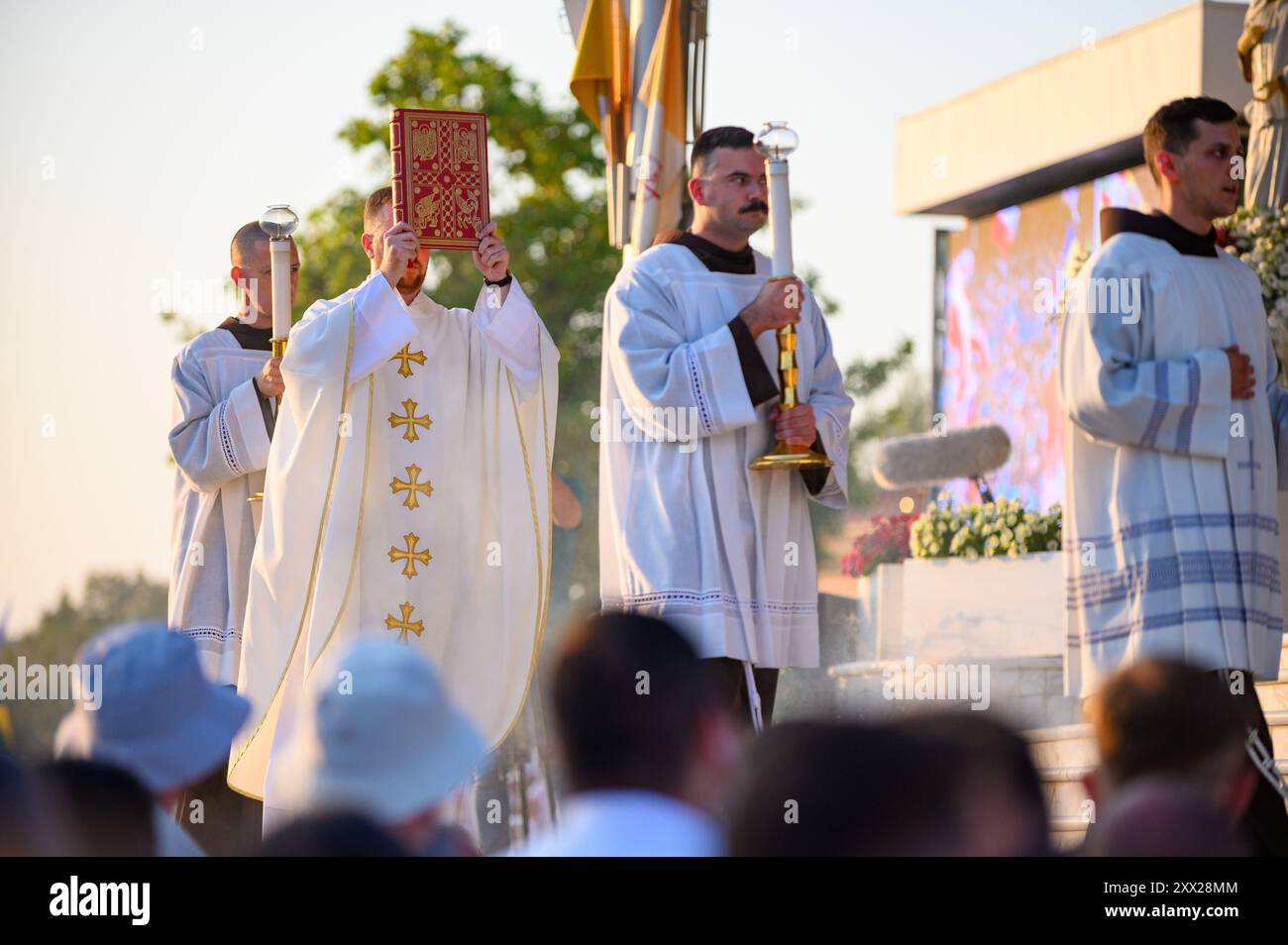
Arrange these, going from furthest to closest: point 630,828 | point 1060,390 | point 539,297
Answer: point 539,297, point 1060,390, point 630,828

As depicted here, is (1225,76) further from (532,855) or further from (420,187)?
(532,855)

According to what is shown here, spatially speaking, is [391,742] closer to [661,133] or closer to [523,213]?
[661,133]

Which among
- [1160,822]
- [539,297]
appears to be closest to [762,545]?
[1160,822]

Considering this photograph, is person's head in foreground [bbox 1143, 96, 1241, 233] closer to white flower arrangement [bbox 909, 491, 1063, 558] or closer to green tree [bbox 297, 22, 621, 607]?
white flower arrangement [bbox 909, 491, 1063, 558]

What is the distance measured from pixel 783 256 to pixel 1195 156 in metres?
1.38

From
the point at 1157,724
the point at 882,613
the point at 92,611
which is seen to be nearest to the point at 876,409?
the point at 92,611

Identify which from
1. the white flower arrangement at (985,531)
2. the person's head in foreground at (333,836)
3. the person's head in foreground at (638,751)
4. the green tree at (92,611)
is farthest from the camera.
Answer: the green tree at (92,611)

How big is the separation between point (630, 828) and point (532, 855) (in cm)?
31

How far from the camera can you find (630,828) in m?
3.55

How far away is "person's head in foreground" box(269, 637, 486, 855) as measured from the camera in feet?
11.8

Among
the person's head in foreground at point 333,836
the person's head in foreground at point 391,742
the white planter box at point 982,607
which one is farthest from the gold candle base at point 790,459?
the person's head in foreground at point 333,836

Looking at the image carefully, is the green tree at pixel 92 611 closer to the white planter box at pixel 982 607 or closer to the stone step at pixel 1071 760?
the white planter box at pixel 982 607

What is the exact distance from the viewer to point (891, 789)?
3070mm

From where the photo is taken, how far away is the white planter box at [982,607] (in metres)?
10.2
